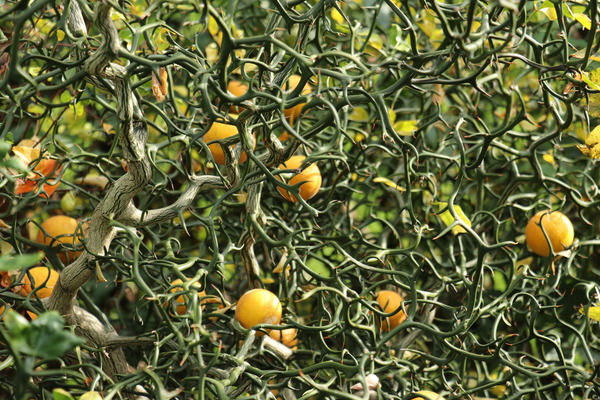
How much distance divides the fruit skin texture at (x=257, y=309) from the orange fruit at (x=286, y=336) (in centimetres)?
7

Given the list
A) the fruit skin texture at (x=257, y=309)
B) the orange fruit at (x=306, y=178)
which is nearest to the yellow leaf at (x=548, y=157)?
the orange fruit at (x=306, y=178)

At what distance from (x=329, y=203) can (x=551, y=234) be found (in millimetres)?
388

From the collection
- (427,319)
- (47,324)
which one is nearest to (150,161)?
(47,324)

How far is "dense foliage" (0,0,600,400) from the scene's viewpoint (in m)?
0.75

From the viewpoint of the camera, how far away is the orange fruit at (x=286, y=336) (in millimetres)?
939

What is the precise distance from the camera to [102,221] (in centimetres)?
78

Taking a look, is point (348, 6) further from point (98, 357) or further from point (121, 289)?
point (98, 357)

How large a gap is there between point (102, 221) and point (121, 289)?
30 centimetres

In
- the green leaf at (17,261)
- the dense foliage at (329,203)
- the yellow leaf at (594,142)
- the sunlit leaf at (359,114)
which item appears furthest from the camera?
the sunlit leaf at (359,114)

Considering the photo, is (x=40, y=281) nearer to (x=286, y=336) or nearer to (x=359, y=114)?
(x=286, y=336)

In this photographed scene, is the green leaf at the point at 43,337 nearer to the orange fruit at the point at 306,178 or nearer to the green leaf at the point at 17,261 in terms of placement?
the green leaf at the point at 17,261

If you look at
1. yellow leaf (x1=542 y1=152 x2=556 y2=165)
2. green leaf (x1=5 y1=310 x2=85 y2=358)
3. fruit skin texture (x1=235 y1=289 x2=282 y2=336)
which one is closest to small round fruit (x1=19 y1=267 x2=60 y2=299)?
fruit skin texture (x1=235 y1=289 x2=282 y2=336)

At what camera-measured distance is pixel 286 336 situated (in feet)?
3.16

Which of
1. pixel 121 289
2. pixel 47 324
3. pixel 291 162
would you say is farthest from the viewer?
pixel 121 289
